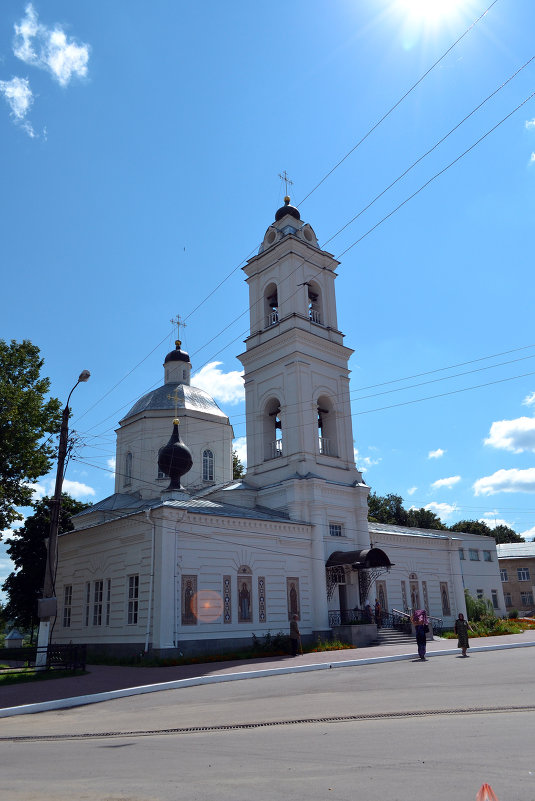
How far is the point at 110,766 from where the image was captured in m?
6.59

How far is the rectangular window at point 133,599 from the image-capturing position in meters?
22.5

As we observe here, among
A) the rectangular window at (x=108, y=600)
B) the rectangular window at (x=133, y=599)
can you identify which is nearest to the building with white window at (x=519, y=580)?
the rectangular window at (x=108, y=600)

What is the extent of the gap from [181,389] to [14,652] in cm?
1490

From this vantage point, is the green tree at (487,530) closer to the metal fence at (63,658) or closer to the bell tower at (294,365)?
the bell tower at (294,365)

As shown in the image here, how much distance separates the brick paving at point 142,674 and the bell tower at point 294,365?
8711 millimetres

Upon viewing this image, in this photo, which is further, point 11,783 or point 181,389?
point 181,389

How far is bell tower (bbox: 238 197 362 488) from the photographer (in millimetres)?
28516

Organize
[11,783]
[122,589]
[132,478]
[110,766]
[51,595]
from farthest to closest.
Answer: [132,478] → [122,589] → [51,595] → [110,766] → [11,783]

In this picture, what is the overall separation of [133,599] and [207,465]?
1082 cm

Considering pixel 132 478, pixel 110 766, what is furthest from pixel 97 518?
pixel 110 766

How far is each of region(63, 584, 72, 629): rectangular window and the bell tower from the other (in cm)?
944

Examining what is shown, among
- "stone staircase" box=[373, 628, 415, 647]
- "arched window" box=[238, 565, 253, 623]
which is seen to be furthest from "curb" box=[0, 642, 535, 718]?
"arched window" box=[238, 565, 253, 623]

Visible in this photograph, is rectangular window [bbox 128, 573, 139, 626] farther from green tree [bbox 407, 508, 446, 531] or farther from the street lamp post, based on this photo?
green tree [bbox 407, 508, 446, 531]

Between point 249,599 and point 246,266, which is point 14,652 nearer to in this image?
point 249,599
